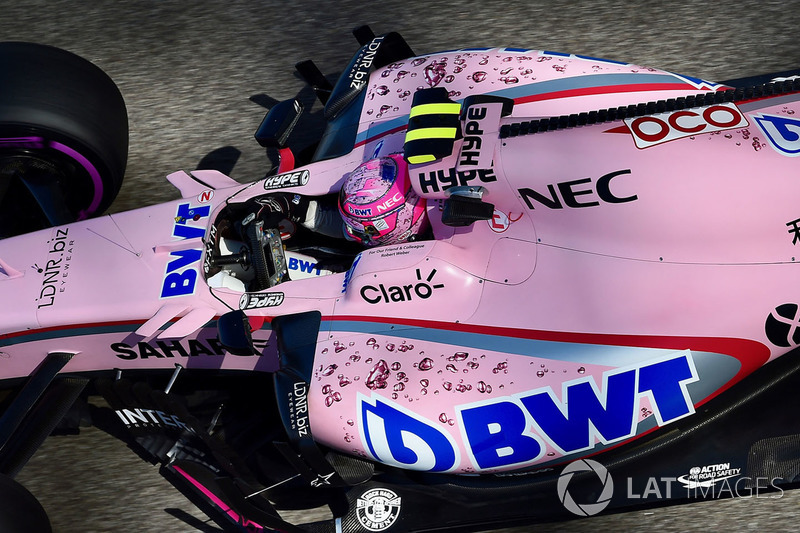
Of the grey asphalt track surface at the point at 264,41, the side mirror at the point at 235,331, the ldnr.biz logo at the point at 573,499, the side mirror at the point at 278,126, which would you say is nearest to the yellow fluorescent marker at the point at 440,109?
the side mirror at the point at 278,126

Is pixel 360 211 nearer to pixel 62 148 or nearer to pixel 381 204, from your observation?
pixel 381 204

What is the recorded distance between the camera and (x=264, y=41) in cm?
436

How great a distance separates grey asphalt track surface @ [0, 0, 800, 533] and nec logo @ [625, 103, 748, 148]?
4.96 ft

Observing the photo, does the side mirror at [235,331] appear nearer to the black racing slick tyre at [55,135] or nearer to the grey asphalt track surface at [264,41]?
the black racing slick tyre at [55,135]

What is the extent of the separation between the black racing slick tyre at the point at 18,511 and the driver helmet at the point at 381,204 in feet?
4.79

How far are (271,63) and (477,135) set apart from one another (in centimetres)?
202

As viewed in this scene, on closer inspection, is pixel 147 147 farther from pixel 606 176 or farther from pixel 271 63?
pixel 606 176

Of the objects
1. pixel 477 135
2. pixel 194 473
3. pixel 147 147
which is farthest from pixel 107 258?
pixel 477 135

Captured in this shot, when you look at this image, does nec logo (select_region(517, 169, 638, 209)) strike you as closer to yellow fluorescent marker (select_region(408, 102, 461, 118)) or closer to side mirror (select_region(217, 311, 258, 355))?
yellow fluorescent marker (select_region(408, 102, 461, 118))

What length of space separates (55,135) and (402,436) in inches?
73.9

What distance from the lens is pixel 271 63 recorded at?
4281 mm

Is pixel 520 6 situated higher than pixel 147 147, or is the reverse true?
pixel 520 6

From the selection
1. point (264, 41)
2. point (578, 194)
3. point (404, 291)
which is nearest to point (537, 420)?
point (404, 291)

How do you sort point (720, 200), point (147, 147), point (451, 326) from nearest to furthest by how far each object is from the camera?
1. point (720, 200)
2. point (451, 326)
3. point (147, 147)
